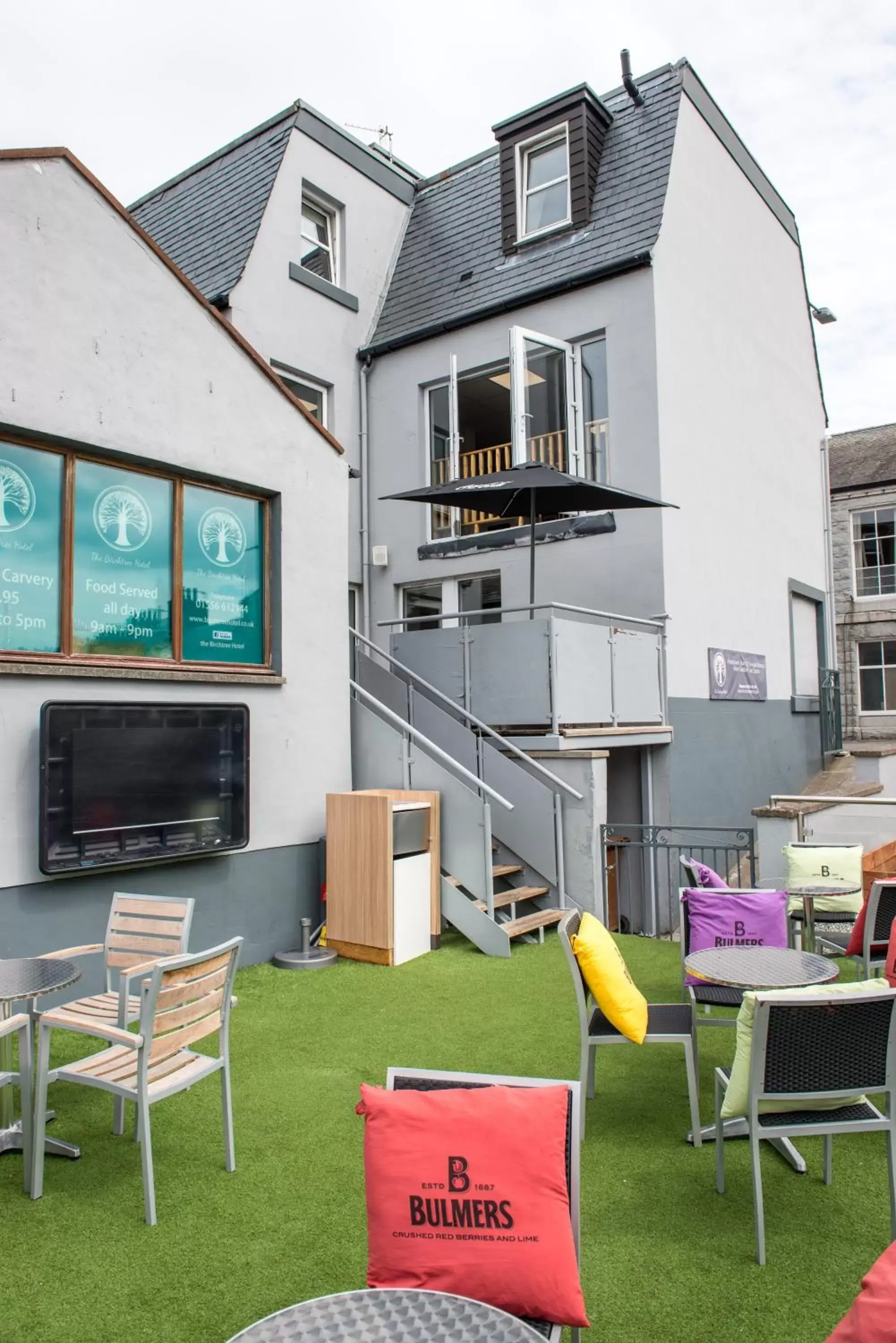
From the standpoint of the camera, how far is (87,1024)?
150 inches

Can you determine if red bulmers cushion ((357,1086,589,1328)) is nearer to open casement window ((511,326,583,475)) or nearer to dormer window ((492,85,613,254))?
open casement window ((511,326,583,475))

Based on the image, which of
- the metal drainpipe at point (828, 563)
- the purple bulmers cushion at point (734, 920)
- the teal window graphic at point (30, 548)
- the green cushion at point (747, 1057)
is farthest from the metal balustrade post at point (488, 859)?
the metal drainpipe at point (828, 563)

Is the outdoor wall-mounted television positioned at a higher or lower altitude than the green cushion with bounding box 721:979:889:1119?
higher

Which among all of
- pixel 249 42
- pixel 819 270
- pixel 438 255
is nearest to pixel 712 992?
pixel 249 42

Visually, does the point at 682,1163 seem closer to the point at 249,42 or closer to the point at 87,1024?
the point at 87,1024

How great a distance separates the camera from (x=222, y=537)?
766 cm

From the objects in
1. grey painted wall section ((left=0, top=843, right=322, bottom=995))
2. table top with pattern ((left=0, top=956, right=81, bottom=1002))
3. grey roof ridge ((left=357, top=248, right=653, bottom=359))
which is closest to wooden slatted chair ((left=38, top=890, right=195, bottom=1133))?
table top with pattern ((left=0, top=956, right=81, bottom=1002))

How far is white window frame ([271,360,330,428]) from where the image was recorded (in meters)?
12.3

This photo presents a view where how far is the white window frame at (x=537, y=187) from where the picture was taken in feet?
40.7

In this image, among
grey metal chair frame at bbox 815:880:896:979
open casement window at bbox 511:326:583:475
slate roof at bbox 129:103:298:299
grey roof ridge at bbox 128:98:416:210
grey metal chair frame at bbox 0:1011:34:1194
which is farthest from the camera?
grey roof ridge at bbox 128:98:416:210

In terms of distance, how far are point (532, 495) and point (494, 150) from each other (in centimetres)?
692

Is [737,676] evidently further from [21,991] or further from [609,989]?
[21,991]

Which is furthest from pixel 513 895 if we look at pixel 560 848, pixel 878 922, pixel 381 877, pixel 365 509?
pixel 365 509

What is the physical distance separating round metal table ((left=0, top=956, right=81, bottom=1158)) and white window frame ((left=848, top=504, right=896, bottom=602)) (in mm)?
22309
